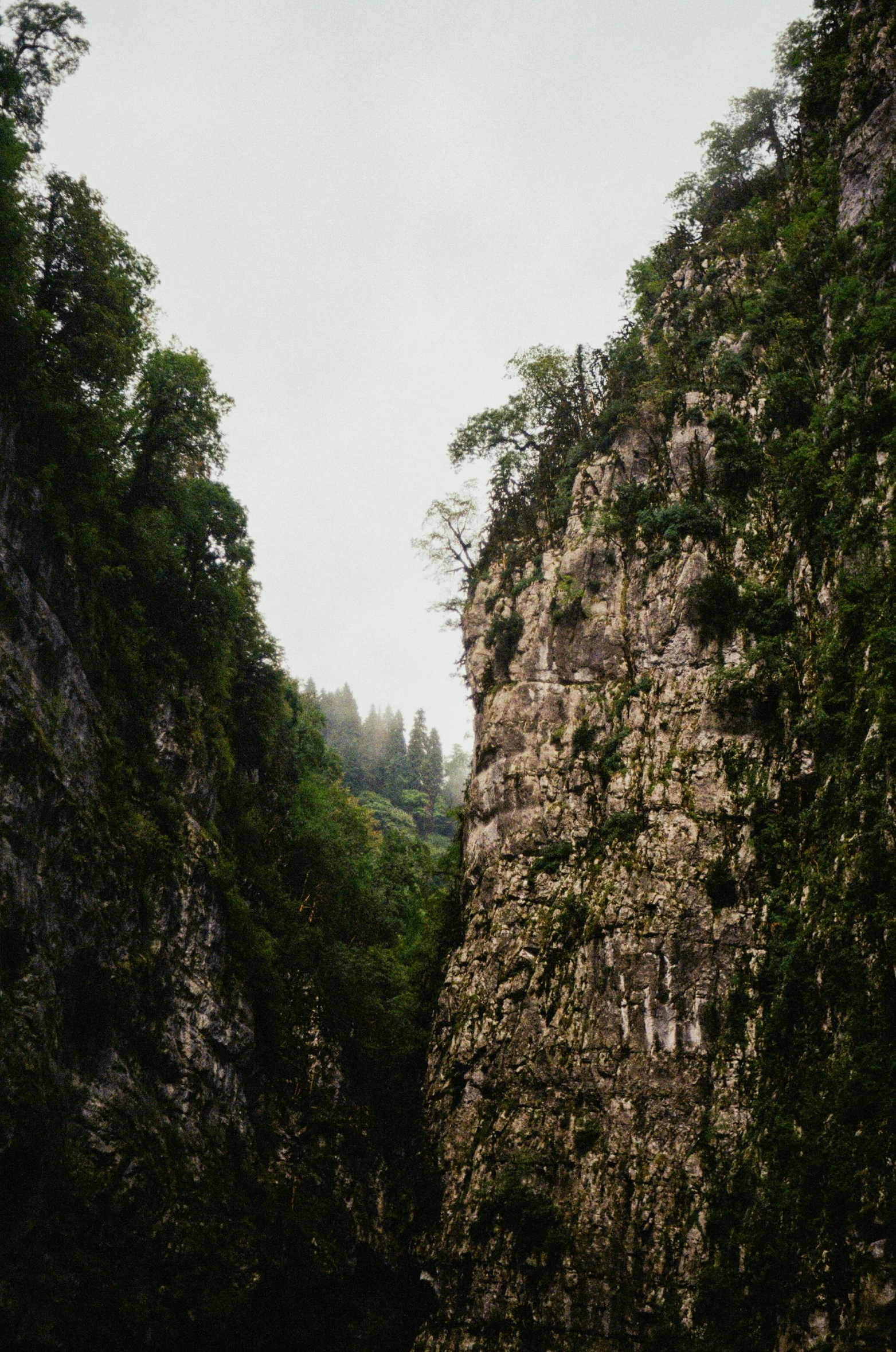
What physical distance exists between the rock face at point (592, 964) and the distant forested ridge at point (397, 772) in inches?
1450

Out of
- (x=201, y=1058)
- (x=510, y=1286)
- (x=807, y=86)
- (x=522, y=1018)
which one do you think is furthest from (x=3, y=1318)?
(x=807, y=86)

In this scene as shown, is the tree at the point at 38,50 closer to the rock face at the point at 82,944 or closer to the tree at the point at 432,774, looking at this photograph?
the rock face at the point at 82,944

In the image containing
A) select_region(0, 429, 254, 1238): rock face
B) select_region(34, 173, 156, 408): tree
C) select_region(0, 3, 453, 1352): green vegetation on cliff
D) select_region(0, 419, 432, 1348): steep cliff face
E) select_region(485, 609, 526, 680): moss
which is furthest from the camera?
select_region(485, 609, 526, 680): moss

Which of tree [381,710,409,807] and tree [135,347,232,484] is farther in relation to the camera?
tree [381,710,409,807]

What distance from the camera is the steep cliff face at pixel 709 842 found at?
54.8 ft

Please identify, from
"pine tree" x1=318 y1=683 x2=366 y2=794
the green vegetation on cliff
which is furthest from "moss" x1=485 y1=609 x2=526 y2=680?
"pine tree" x1=318 y1=683 x2=366 y2=794

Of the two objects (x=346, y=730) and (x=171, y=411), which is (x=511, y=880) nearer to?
(x=171, y=411)

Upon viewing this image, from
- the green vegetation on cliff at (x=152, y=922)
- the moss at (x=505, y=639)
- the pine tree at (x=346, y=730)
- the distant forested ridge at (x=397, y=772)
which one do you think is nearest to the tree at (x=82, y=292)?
the green vegetation on cliff at (x=152, y=922)

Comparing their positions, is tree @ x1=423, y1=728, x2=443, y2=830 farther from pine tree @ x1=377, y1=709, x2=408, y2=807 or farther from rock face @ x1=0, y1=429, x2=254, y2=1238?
rock face @ x1=0, y1=429, x2=254, y2=1238

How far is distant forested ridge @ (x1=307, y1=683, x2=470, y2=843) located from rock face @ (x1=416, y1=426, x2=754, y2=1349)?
3683 cm

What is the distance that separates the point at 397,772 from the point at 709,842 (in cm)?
6299

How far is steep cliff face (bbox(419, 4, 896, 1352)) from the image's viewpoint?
1670cm

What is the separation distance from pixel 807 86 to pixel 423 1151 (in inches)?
1587

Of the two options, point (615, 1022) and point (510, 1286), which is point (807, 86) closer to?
Answer: point (615, 1022)
